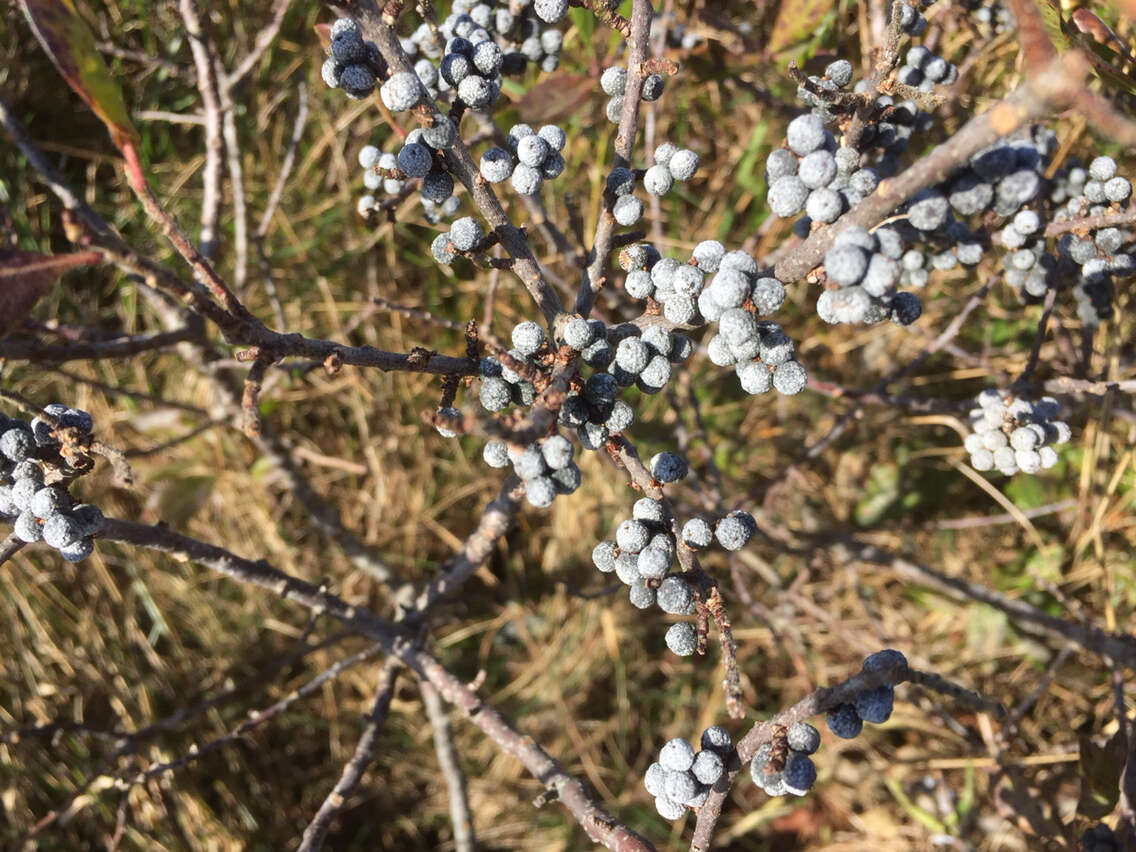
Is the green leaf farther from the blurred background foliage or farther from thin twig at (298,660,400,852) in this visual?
thin twig at (298,660,400,852)

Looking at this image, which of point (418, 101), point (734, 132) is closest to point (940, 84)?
point (418, 101)

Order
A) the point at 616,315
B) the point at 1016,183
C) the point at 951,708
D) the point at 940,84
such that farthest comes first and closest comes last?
the point at 951,708 → the point at 616,315 → the point at 940,84 → the point at 1016,183

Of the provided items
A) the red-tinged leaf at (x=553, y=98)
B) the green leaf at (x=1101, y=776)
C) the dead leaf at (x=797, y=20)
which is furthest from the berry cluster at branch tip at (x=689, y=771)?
the dead leaf at (x=797, y=20)

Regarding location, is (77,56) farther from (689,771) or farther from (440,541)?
(440,541)

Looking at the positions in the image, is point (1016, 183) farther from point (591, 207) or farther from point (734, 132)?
point (734, 132)

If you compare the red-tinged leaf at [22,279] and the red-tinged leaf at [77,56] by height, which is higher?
the red-tinged leaf at [77,56]

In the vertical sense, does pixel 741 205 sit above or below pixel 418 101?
below

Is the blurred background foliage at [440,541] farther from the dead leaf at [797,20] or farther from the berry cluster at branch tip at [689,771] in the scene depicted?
the berry cluster at branch tip at [689,771]
